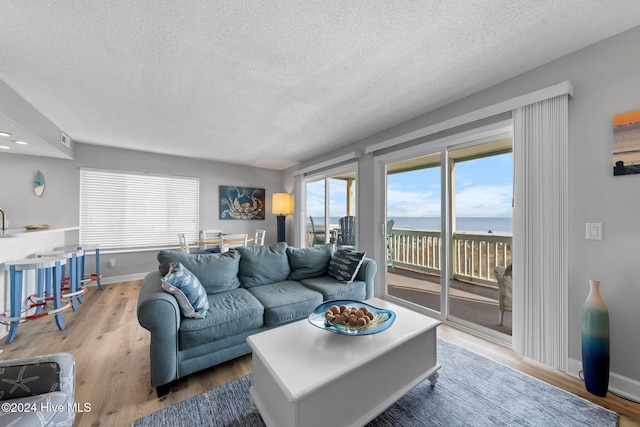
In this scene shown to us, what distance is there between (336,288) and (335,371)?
4.73ft

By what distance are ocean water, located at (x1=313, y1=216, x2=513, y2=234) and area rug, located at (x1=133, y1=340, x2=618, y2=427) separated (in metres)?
1.28

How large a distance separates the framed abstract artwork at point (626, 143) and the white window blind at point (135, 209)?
568 centimetres

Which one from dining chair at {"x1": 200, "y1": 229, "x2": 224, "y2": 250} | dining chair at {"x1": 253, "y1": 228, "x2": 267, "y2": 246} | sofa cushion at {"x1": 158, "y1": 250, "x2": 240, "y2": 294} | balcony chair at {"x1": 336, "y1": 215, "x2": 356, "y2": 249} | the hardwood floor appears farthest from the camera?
dining chair at {"x1": 253, "y1": 228, "x2": 267, "y2": 246}

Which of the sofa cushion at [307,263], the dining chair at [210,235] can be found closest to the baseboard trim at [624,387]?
the sofa cushion at [307,263]

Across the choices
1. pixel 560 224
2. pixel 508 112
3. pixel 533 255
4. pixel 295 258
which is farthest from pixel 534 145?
pixel 295 258

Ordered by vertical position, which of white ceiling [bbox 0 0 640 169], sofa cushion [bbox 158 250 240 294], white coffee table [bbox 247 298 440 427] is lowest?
white coffee table [bbox 247 298 440 427]

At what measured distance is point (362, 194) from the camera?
374 cm

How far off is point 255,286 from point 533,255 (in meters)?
2.58

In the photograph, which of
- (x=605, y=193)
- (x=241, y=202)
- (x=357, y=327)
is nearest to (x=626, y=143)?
(x=605, y=193)

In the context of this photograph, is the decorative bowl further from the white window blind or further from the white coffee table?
the white window blind

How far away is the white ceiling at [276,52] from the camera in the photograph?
1431 mm

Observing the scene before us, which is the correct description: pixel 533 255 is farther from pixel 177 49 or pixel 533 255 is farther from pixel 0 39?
pixel 0 39

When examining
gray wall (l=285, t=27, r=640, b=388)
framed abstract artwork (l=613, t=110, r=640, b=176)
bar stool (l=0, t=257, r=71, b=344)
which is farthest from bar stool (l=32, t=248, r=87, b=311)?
framed abstract artwork (l=613, t=110, r=640, b=176)

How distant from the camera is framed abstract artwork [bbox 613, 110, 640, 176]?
5.18 ft
